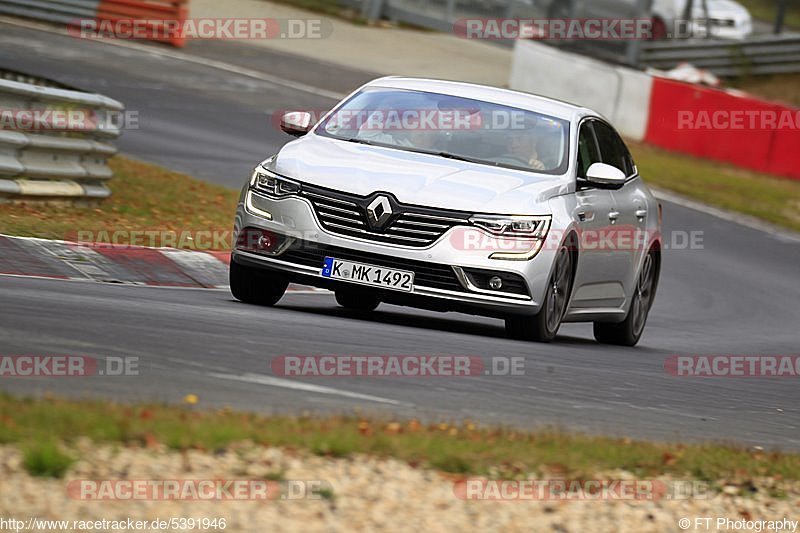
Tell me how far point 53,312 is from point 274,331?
131 centimetres

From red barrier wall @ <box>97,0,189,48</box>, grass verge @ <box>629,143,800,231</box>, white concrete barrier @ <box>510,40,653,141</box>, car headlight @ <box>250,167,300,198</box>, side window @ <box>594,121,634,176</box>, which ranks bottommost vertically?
grass verge @ <box>629,143,800,231</box>

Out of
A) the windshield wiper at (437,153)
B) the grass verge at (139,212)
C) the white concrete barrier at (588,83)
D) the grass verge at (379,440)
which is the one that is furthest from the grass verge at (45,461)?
the white concrete barrier at (588,83)

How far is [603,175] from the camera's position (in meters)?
11.6

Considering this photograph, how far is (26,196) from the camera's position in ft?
47.6

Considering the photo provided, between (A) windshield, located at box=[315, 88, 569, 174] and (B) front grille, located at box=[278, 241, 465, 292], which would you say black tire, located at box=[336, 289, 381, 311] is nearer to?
(A) windshield, located at box=[315, 88, 569, 174]

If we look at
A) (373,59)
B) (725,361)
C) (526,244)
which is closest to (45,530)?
(526,244)

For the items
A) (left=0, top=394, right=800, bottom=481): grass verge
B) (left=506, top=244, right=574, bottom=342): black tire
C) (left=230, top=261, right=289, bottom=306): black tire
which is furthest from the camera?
(left=230, top=261, right=289, bottom=306): black tire

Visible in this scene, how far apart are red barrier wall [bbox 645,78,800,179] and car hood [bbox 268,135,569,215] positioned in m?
17.5

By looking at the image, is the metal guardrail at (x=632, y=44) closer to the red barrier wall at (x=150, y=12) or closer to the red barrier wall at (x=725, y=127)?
the red barrier wall at (x=725, y=127)

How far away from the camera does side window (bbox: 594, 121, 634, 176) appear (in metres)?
12.7

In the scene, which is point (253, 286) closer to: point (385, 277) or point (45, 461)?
point (385, 277)

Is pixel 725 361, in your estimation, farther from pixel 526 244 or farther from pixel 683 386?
pixel 526 244

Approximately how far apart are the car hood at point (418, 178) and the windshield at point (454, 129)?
0.21m

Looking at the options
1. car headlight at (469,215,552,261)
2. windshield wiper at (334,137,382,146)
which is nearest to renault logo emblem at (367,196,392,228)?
Answer: car headlight at (469,215,552,261)
